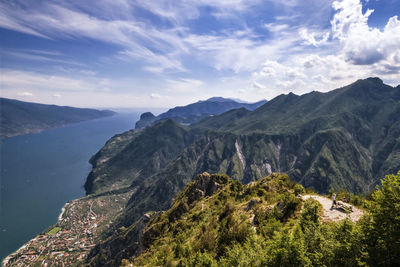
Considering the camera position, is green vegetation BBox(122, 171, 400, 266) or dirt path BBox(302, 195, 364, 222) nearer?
green vegetation BBox(122, 171, 400, 266)

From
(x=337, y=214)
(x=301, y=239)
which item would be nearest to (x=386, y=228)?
(x=301, y=239)

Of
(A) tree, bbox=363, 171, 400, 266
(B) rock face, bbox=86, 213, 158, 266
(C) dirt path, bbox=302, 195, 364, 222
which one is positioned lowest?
(B) rock face, bbox=86, 213, 158, 266

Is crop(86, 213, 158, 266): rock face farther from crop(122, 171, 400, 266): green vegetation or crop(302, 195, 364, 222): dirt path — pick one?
crop(302, 195, 364, 222): dirt path

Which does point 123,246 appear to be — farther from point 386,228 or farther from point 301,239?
point 386,228

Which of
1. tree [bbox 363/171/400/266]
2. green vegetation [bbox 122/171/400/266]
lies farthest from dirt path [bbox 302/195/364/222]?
tree [bbox 363/171/400/266]

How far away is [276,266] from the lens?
72.8 ft

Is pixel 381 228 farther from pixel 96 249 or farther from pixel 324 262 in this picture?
pixel 96 249

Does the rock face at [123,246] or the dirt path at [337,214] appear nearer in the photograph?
the dirt path at [337,214]

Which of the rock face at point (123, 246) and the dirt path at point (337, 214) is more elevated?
the dirt path at point (337, 214)

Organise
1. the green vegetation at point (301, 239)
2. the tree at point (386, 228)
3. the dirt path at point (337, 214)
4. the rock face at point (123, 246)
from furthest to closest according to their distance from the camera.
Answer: the rock face at point (123, 246) → the dirt path at point (337, 214) → the green vegetation at point (301, 239) → the tree at point (386, 228)

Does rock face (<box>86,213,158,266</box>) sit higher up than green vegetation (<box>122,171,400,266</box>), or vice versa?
green vegetation (<box>122,171,400,266</box>)

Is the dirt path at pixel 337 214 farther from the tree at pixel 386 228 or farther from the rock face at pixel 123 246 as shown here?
the rock face at pixel 123 246

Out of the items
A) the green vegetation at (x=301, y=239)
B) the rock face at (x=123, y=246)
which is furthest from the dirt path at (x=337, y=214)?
the rock face at (x=123, y=246)

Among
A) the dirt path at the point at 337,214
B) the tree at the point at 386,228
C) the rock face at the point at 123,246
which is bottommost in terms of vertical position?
the rock face at the point at 123,246
